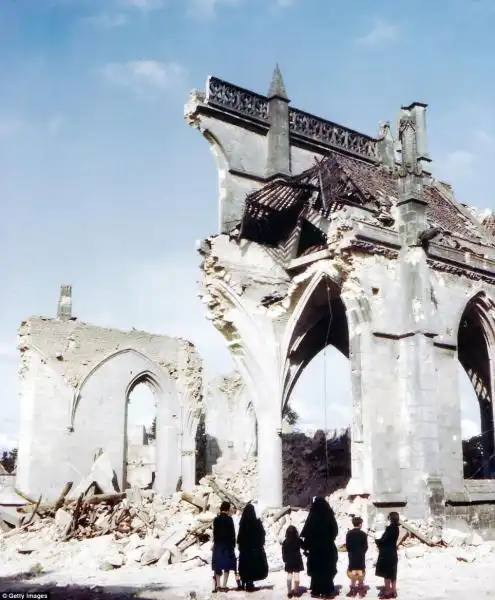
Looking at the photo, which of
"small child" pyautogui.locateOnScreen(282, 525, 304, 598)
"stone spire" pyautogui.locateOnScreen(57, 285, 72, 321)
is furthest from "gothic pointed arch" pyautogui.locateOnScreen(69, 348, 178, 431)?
"small child" pyautogui.locateOnScreen(282, 525, 304, 598)

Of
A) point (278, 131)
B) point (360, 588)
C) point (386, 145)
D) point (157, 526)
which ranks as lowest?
point (360, 588)

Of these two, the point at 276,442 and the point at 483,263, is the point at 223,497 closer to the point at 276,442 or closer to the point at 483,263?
the point at 276,442

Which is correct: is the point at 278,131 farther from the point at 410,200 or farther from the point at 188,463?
the point at 188,463

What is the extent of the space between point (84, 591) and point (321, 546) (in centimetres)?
345

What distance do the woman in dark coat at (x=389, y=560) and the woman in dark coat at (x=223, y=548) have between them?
1.81m

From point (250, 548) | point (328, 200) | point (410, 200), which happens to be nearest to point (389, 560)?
point (250, 548)

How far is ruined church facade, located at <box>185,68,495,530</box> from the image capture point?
45.7 feet

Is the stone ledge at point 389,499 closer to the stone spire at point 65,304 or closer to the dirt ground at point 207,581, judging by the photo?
the dirt ground at point 207,581

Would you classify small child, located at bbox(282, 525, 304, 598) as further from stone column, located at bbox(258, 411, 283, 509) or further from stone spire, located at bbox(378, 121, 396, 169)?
stone spire, located at bbox(378, 121, 396, 169)

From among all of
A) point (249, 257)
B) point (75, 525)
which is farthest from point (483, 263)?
point (75, 525)

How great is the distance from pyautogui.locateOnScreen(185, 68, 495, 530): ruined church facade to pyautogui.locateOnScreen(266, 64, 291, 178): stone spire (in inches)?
1.5

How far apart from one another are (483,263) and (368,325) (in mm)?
3639

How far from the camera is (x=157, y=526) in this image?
1512cm

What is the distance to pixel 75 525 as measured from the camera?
15.5m
